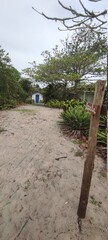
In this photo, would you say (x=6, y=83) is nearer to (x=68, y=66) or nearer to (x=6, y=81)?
(x=6, y=81)

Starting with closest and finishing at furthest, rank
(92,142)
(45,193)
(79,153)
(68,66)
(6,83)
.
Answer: (92,142) → (45,193) → (79,153) → (6,83) → (68,66)

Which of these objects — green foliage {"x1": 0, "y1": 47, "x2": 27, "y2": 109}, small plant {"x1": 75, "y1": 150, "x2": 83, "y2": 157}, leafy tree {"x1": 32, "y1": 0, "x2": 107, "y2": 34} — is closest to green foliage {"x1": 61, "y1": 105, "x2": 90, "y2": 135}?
small plant {"x1": 75, "y1": 150, "x2": 83, "y2": 157}

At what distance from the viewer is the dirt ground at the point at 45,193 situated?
2.26m

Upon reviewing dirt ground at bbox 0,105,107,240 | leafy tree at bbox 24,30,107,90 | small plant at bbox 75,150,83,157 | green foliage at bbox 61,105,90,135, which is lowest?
dirt ground at bbox 0,105,107,240

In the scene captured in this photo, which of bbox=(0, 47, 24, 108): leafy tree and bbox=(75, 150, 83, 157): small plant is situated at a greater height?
bbox=(0, 47, 24, 108): leafy tree

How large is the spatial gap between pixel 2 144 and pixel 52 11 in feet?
11.8

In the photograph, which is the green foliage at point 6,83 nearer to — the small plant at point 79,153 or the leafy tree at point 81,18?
the small plant at point 79,153

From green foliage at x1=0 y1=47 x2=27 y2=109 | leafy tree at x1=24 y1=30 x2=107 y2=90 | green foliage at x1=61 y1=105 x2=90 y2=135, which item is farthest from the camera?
leafy tree at x1=24 y1=30 x2=107 y2=90

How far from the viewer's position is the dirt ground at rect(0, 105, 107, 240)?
7.43 feet

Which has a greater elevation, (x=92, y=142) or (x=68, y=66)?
(x=68, y=66)

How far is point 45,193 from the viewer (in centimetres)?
293

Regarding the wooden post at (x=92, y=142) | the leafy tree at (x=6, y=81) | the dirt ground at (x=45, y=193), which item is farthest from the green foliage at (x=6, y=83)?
the wooden post at (x=92, y=142)

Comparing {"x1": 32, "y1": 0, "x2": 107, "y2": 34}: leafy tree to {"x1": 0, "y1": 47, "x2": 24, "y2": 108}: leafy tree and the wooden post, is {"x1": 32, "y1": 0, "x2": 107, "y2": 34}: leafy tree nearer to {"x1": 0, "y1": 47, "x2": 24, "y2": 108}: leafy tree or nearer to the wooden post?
the wooden post

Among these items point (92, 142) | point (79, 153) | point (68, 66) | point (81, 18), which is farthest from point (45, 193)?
point (68, 66)
